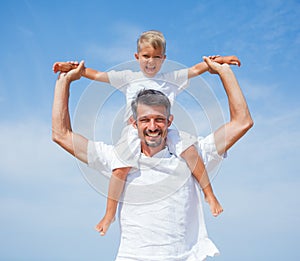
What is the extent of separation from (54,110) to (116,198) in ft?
3.28

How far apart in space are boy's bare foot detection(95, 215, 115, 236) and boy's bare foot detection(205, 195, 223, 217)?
98 cm

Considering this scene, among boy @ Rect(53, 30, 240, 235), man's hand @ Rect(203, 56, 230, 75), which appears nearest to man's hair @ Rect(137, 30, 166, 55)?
boy @ Rect(53, 30, 240, 235)

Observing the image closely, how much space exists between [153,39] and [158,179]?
6.09 feet

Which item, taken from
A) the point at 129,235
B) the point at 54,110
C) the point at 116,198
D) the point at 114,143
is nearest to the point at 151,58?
the point at 114,143

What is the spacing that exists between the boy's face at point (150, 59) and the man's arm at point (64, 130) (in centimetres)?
127

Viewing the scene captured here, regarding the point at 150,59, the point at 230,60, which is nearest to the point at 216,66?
the point at 230,60

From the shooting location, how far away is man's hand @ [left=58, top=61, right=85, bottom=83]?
12.7 feet

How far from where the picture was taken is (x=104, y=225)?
3938mm

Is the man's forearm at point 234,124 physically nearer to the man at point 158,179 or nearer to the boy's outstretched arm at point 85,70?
the man at point 158,179

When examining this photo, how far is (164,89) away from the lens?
486 cm

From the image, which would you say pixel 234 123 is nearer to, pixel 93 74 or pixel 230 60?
pixel 230 60

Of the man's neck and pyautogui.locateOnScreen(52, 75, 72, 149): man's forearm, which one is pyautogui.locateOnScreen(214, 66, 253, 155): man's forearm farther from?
pyautogui.locateOnScreen(52, 75, 72, 149): man's forearm

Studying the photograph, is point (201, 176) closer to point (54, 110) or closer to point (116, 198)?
point (116, 198)

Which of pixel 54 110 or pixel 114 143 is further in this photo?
pixel 114 143
